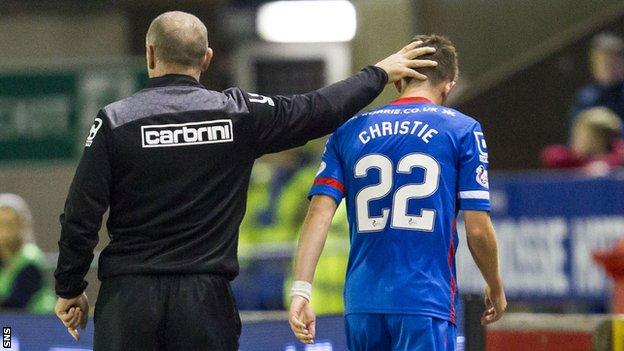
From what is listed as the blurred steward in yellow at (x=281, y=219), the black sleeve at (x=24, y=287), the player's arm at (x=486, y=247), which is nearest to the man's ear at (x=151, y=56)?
the player's arm at (x=486, y=247)

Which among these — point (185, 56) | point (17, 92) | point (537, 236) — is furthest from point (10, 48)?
point (185, 56)

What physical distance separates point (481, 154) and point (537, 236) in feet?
24.0

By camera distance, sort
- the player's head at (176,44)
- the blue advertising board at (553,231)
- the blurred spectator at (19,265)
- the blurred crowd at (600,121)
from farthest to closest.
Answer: the blurred crowd at (600,121)
the blue advertising board at (553,231)
the blurred spectator at (19,265)
the player's head at (176,44)

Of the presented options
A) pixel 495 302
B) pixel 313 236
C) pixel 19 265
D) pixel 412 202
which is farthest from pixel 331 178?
pixel 19 265

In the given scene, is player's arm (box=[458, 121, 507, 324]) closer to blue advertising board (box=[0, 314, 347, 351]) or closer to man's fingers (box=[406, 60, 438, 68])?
man's fingers (box=[406, 60, 438, 68])

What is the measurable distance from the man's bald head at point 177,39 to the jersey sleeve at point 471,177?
1.13m

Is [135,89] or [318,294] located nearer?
[135,89]

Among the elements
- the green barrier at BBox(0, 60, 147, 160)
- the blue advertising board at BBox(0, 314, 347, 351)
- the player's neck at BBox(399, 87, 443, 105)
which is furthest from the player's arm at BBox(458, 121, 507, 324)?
the green barrier at BBox(0, 60, 147, 160)

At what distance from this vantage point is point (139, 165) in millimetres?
6055

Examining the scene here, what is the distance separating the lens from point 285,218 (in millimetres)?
15906

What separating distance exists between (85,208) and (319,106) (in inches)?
41.8

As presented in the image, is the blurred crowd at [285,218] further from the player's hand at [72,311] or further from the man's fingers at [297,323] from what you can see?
the man's fingers at [297,323]

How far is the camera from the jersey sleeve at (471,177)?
627 centimetres

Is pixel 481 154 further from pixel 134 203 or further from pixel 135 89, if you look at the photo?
pixel 135 89
